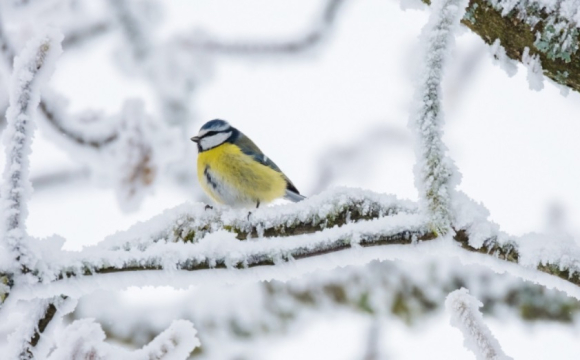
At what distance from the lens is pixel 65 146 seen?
1698 millimetres

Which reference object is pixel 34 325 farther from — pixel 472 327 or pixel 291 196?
pixel 291 196

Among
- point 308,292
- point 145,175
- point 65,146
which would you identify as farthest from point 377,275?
point 65,146

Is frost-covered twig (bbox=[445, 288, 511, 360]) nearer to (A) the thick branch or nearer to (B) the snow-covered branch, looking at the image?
(B) the snow-covered branch

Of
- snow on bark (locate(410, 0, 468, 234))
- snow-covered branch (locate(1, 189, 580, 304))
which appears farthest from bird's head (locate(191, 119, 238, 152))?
snow on bark (locate(410, 0, 468, 234))

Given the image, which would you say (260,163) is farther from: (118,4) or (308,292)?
(118,4)

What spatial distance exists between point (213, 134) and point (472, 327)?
7.90 feet

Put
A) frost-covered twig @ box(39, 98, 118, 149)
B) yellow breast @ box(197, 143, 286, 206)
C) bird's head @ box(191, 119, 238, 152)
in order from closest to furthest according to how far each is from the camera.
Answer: frost-covered twig @ box(39, 98, 118, 149) → yellow breast @ box(197, 143, 286, 206) → bird's head @ box(191, 119, 238, 152)

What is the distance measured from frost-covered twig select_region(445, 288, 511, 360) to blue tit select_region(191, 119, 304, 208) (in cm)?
198

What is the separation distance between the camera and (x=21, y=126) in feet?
3.18

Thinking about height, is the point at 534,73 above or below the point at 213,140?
below

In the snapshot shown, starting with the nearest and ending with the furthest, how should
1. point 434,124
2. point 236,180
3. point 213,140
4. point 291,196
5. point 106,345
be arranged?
point 434,124
point 106,345
point 236,180
point 291,196
point 213,140

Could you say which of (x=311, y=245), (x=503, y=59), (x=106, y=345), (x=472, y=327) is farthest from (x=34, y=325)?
(x=503, y=59)

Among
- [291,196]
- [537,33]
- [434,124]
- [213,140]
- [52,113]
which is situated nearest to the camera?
[434,124]

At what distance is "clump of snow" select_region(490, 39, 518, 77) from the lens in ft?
3.87
